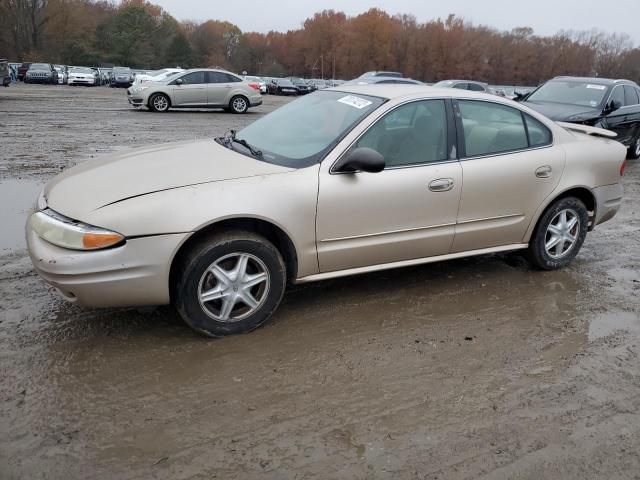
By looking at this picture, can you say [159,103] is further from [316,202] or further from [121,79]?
[121,79]

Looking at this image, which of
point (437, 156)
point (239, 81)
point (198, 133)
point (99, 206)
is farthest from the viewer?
point (239, 81)

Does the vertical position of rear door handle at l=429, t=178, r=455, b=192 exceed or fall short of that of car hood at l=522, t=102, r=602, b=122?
it falls short

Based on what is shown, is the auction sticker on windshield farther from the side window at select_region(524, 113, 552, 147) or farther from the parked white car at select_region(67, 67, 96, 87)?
the parked white car at select_region(67, 67, 96, 87)

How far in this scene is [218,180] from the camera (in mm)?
3408

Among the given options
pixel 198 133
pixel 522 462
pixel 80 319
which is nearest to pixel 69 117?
pixel 198 133

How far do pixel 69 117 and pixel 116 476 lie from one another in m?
14.9

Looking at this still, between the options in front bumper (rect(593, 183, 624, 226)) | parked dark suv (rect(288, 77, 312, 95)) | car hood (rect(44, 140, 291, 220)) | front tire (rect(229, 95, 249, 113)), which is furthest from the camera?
parked dark suv (rect(288, 77, 312, 95))

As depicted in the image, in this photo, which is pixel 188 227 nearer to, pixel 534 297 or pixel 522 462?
pixel 522 462

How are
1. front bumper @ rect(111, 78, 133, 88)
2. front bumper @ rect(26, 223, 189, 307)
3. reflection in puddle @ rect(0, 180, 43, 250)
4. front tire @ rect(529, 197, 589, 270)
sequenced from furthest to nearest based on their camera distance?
front bumper @ rect(111, 78, 133, 88), reflection in puddle @ rect(0, 180, 43, 250), front tire @ rect(529, 197, 589, 270), front bumper @ rect(26, 223, 189, 307)

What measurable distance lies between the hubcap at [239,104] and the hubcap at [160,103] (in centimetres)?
237

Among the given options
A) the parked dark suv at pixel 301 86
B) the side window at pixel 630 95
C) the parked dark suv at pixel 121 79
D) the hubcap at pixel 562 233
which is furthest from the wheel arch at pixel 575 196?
the parked dark suv at pixel 121 79

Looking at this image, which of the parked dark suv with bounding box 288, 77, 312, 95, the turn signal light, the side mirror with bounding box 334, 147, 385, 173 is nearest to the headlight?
the turn signal light

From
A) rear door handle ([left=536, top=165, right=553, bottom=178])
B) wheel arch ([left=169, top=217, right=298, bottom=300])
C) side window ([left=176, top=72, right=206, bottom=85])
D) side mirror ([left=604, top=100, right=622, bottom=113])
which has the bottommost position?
wheel arch ([left=169, top=217, right=298, bottom=300])

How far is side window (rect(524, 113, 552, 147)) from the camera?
4551 millimetres
